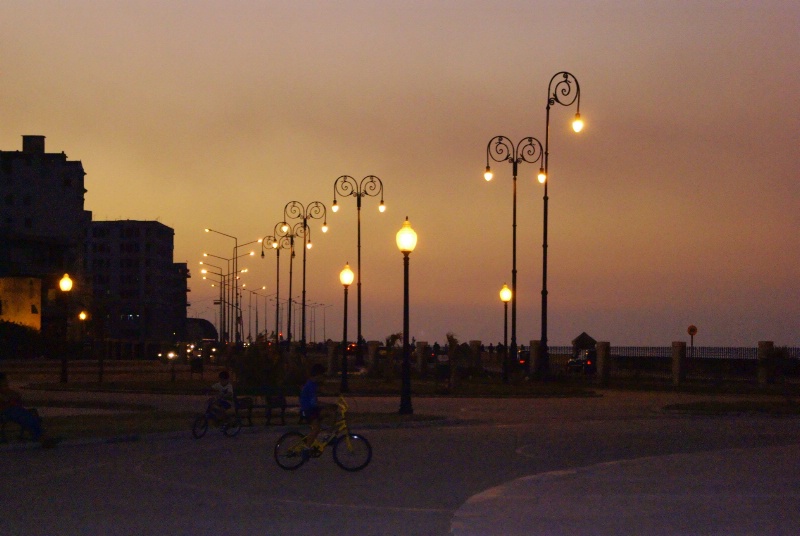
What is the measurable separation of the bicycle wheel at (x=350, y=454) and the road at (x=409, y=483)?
0.76 ft

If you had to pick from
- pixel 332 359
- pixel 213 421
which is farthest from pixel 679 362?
pixel 213 421

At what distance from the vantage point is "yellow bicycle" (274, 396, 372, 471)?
16.1 metres

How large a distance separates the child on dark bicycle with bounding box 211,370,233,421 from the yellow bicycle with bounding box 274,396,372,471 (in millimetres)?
6465

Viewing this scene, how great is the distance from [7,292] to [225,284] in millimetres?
29591

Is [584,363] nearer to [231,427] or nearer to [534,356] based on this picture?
[534,356]

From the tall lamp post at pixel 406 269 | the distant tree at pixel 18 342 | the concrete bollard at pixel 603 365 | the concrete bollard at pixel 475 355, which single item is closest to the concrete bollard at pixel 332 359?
the concrete bollard at pixel 475 355

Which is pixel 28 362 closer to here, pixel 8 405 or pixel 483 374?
pixel 483 374

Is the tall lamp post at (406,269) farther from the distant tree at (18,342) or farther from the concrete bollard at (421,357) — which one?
the distant tree at (18,342)

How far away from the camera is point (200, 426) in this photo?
2250 centimetres

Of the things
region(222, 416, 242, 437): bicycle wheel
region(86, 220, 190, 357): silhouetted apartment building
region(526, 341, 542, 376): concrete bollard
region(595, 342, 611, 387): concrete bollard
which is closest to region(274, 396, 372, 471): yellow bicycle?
region(222, 416, 242, 437): bicycle wheel

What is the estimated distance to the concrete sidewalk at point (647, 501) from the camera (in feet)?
35.5

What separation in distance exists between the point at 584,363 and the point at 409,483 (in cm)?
4895

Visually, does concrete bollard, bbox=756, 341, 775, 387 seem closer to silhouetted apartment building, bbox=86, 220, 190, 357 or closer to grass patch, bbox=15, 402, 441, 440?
grass patch, bbox=15, 402, 441, 440

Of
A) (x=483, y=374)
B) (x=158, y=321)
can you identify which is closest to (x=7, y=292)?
(x=483, y=374)
